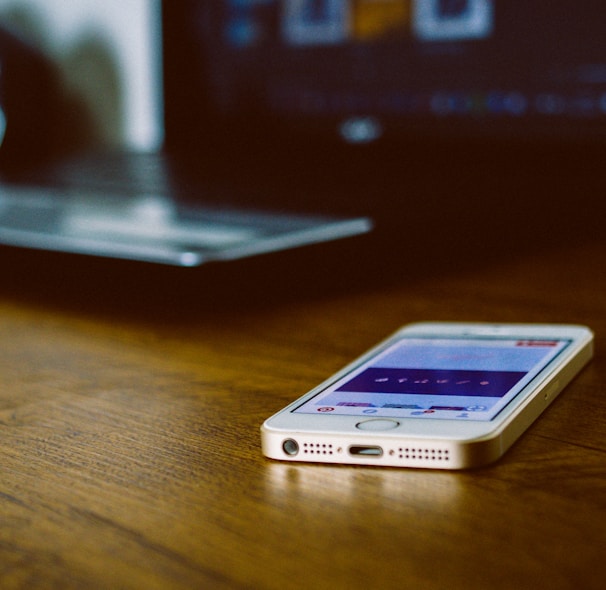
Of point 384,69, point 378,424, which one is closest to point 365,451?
point 378,424

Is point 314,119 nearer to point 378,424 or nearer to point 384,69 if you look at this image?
point 384,69

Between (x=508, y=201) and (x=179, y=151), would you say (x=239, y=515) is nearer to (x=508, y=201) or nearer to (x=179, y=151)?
(x=508, y=201)

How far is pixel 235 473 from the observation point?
281 mm

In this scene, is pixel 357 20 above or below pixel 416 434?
above

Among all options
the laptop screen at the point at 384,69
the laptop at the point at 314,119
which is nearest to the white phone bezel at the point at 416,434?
the laptop at the point at 314,119

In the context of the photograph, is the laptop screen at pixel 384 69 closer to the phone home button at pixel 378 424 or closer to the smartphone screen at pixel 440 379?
the smartphone screen at pixel 440 379

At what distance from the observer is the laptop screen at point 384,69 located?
30.4 inches

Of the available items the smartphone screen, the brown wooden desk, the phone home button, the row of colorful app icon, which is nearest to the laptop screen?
the row of colorful app icon

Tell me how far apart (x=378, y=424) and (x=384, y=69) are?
2.15ft

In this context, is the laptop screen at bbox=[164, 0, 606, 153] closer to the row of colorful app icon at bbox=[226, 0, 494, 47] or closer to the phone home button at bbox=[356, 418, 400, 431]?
the row of colorful app icon at bbox=[226, 0, 494, 47]

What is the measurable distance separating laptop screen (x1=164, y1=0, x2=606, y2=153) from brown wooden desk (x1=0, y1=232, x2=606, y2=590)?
1.09 feet

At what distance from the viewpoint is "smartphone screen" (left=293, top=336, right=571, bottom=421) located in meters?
0.30

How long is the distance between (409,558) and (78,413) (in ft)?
0.56

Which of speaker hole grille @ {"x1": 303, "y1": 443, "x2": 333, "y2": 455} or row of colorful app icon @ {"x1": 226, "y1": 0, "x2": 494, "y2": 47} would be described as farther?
row of colorful app icon @ {"x1": 226, "y1": 0, "x2": 494, "y2": 47}
